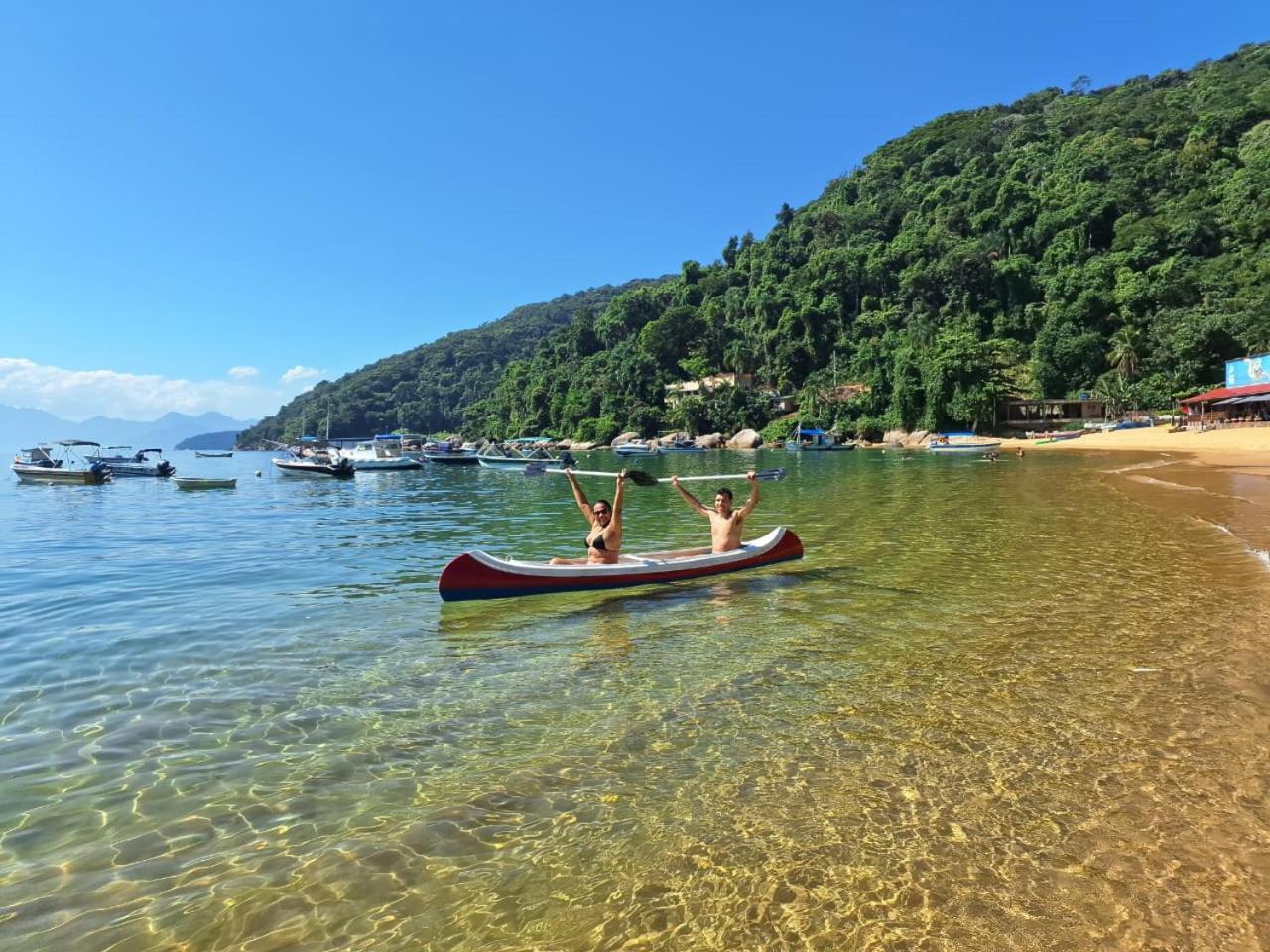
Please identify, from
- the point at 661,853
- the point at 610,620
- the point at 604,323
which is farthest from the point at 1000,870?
the point at 604,323

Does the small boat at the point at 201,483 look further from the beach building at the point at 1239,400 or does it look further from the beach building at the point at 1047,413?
the beach building at the point at 1047,413

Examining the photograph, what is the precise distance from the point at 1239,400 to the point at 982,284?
55309 millimetres

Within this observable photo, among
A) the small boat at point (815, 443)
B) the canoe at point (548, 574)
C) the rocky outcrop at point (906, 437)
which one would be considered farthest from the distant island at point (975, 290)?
the canoe at point (548, 574)

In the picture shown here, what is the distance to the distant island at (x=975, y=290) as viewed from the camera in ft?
267

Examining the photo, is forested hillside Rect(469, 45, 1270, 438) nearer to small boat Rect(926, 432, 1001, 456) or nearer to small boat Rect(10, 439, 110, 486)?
small boat Rect(926, 432, 1001, 456)

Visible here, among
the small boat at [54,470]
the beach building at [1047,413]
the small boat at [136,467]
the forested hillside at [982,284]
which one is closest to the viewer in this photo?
the small boat at [54,470]

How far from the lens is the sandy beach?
3938cm

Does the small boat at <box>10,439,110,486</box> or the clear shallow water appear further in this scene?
the small boat at <box>10,439,110,486</box>

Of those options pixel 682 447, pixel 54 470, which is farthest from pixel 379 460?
pixel 682 447

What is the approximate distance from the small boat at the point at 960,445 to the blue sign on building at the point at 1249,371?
64.2ft

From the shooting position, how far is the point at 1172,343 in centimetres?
7269

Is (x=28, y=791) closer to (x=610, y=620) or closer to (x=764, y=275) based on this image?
(x=610, y=620)

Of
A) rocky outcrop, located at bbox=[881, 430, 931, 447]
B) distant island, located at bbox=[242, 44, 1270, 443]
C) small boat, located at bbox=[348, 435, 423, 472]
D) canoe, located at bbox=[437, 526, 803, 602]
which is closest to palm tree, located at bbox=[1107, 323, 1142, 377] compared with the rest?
distant island, located at bbox=[242, 44, 1270, 443]

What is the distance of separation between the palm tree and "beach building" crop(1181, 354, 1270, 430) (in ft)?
51.1
